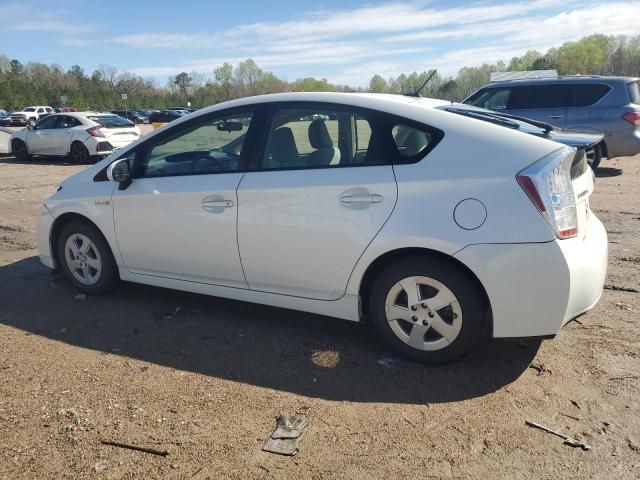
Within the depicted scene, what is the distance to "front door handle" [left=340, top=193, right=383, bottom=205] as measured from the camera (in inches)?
134

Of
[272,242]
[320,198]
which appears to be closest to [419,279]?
[320,198]

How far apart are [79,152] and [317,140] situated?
14.5 metres

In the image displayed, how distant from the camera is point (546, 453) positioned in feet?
8.67

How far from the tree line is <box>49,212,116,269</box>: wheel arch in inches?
2265

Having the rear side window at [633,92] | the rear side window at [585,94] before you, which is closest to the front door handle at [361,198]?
the rear side window at [585,94]

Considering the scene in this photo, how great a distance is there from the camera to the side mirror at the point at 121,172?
4.38m

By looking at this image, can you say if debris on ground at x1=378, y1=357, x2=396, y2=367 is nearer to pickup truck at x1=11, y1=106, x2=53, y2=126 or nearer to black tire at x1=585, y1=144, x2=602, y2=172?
black tire at x1=585, y1=144, x2=602, y2=172

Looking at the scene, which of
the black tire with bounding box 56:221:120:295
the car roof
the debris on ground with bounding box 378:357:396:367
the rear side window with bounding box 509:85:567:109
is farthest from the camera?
the rear side window with bounding box 509:85:567:109

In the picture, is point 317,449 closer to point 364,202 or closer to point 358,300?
point 358,300

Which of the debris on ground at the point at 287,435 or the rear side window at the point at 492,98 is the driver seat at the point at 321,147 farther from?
the rear side window at the point at 492,98

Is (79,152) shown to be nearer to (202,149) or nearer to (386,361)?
(202,149)

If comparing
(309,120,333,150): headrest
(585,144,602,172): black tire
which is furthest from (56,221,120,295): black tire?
(585,144,602,172): black tire

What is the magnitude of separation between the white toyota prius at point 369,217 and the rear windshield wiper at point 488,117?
0.61ft

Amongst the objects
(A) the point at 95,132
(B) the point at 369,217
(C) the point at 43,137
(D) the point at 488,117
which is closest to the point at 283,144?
(B) the point at 369,217
